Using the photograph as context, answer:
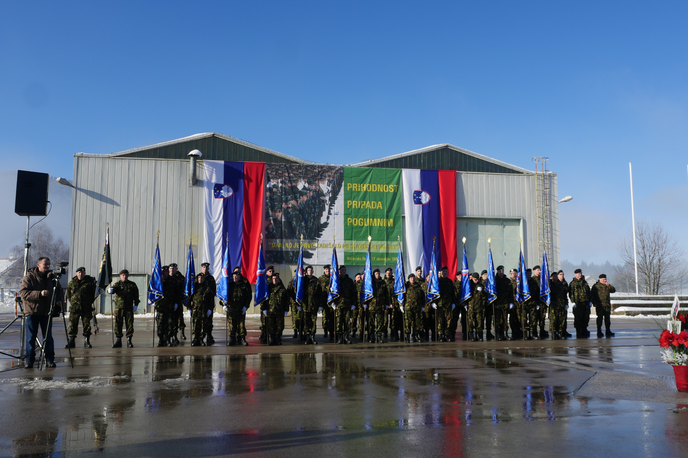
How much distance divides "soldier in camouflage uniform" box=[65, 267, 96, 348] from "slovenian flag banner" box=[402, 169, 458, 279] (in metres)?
19.8

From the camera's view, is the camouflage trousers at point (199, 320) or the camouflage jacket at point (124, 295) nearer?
the camouflage jacket at point (124, 295)

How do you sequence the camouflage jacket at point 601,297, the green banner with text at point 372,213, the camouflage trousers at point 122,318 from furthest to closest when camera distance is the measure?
the green banner with text at point 372,213, the camouflage jacket at point 601,297, the camouflage trousers at point 122,318

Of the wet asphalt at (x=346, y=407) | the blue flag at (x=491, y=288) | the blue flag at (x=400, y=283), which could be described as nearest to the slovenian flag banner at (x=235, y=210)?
the blue flag at (x=400, y=283)

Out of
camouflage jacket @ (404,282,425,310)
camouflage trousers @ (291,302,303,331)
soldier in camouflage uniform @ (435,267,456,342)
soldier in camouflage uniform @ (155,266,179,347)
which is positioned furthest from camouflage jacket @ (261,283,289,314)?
soldier in camouflage uniform @ (435,267,456,342)

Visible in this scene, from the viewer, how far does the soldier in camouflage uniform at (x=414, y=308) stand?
14.7m

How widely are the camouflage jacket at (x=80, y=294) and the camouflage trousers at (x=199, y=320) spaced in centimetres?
247

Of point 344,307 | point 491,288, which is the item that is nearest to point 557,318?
point 491,288

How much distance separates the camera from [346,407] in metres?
6.01

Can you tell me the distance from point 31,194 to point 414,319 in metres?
9.82

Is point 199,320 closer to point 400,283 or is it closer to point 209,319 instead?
point 209,319

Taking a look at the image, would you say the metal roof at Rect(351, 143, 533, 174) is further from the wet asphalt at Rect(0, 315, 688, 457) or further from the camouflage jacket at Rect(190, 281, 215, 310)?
the wet asphalt at Rect(0, 315, 688, 457)

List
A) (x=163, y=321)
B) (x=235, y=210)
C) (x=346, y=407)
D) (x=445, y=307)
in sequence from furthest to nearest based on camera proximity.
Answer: (x=235, y=210) → (x=445, y=307) → (x=163, y=321) → (x=346, y=407)

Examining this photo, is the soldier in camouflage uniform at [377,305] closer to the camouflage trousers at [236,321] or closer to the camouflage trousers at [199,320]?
the camouflage trousers at [236,321]

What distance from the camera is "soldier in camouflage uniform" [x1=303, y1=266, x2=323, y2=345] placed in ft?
45.7
